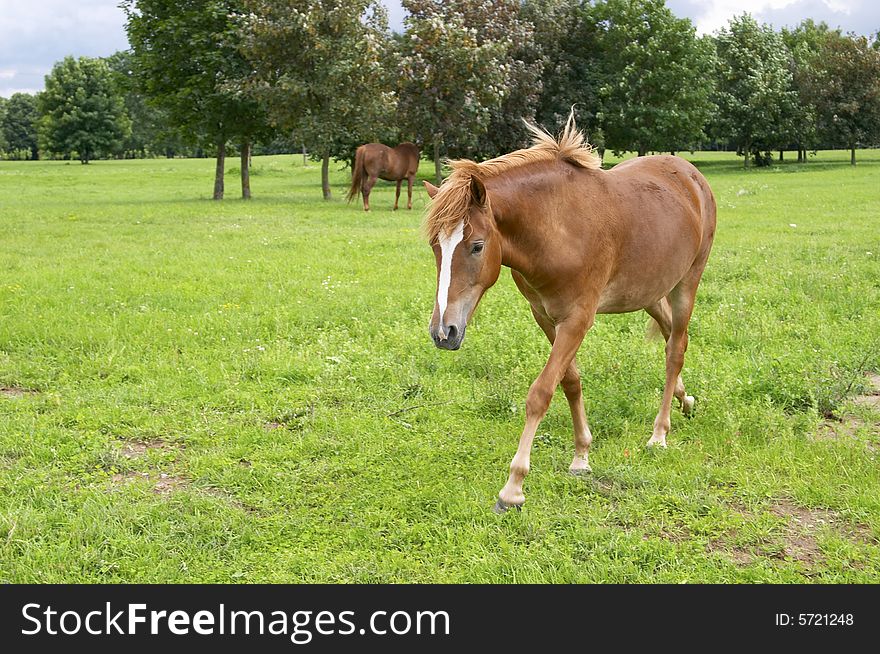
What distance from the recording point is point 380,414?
6.32 metres

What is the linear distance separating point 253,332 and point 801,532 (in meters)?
6.05

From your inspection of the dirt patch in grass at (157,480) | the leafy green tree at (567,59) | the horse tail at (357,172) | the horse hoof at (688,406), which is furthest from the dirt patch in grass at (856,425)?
the leafy green tree at (567,59)

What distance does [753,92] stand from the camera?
44.2 metres

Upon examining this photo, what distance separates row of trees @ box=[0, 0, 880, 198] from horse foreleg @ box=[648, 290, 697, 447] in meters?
20.7

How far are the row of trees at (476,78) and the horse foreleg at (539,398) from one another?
21.7 metres

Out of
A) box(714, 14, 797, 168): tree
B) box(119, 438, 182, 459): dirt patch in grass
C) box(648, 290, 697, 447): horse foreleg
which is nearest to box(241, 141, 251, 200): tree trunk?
box(119, 438, 182, 459): dirt patch in grass

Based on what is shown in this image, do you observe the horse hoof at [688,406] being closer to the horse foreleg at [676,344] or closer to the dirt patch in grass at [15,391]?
the horse foreleg at [676,344]

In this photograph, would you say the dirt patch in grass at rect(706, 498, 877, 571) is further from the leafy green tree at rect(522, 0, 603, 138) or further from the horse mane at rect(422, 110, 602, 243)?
the leafy green tree at rect(522, 0, 603, 138)

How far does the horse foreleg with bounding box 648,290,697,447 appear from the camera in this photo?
19.0 feet

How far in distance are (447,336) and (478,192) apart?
2.69 feet

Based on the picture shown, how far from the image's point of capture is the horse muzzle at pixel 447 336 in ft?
13.8

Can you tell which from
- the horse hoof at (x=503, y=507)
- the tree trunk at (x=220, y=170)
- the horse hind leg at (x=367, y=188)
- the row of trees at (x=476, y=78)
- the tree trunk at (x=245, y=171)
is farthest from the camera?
the tree trunk at (x=245, y=171)

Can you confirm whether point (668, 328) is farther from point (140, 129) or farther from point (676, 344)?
point (140, 129)

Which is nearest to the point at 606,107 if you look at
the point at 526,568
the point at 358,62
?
the point at 358,62
